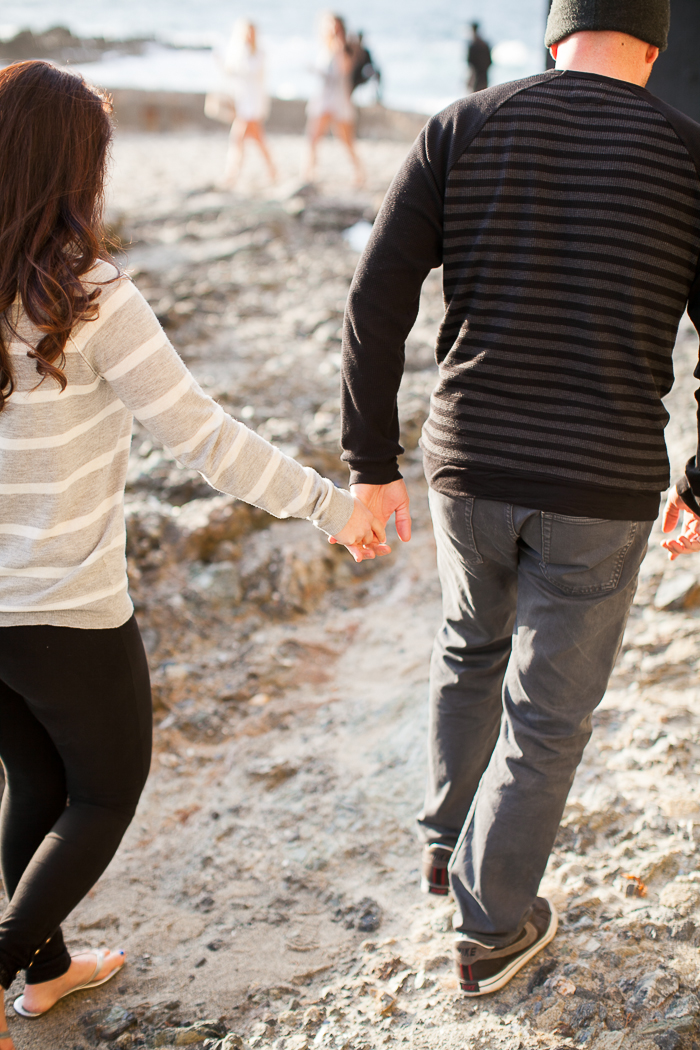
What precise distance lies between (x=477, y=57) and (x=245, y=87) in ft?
11.5

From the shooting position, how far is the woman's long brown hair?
1.33 meters

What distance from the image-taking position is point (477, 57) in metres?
10.7

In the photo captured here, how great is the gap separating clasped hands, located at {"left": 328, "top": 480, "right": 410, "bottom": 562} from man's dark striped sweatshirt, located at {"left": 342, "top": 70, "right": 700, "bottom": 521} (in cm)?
26

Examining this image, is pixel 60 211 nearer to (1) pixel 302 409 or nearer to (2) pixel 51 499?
(2) pixel 51 499

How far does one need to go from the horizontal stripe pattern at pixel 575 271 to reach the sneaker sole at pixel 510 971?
1049 mm

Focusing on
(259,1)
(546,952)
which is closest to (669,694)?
(546,952)

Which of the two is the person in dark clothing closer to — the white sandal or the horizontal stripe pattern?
the horizontal stripe pattern

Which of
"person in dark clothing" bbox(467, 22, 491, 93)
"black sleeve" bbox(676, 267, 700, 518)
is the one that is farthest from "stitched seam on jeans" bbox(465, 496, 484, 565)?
"person in dark clothing" bbox(467, 22, 491, 93)

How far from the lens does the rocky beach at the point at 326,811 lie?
1760mm

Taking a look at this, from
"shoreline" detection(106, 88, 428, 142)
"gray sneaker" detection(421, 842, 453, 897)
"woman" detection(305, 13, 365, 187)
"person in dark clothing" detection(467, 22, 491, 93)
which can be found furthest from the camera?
"shoreline" detection(106, 88, 428, 142)

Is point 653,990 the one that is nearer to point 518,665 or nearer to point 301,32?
point 518,665

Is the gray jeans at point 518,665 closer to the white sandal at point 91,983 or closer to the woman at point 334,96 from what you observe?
the white sandal at point 91,983

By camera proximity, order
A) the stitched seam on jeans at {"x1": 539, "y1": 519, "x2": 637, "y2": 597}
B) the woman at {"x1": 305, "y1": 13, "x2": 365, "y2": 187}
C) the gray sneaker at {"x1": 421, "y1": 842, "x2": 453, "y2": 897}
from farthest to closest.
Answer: the woman at {"x1": 305, "y1": 13, "x2": 365, "y2": 187} → the gray sneaker at {"x1": 421, "y1": 842, "x2": 453, "y2": 897} → the stitched seam on jeans at {"x1": 539, "y1": 519, "x2": 637, "y2": 597}

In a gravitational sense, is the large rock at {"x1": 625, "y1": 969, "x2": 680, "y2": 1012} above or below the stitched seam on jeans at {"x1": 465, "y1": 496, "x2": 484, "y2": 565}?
below
